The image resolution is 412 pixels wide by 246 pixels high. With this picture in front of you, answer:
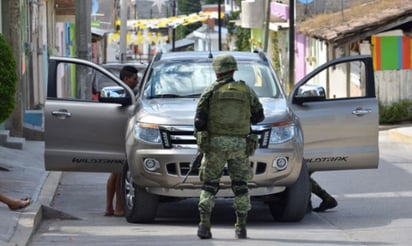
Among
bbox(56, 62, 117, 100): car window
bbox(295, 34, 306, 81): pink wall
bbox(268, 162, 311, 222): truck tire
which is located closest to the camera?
bbox(268, 162, 311, 222): truck tire

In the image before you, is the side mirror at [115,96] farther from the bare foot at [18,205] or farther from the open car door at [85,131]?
the bare foot at [18,205]

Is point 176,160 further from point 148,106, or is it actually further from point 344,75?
point 344,75

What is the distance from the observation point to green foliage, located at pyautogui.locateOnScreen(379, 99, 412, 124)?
2925 cm

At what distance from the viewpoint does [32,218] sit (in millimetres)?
11344

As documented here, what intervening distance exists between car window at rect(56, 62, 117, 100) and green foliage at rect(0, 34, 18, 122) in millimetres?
767

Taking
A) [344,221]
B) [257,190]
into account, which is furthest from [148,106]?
[344,221]

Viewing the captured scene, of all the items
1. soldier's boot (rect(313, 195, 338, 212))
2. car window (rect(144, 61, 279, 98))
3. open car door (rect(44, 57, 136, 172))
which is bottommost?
soldier's boot (rect(313, 195, 338, 212))

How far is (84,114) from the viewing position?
488 inches

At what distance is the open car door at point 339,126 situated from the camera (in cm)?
1234

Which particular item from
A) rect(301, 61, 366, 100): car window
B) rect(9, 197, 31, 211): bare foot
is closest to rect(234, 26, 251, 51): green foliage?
rect(301, 61, 366, 100): car window

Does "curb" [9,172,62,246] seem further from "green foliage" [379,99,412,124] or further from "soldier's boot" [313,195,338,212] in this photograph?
"green foliage" [379,99,412,124]

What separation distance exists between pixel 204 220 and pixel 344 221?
2345 millimetres

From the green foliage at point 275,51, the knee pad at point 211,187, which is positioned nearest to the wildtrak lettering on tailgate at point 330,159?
the knee pad at point 211,187

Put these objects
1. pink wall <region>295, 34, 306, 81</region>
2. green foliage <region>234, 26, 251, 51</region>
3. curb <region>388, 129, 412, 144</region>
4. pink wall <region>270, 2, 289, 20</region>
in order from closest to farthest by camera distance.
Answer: curb <region>388, 129, 412, 144</region>, pink wall <region>295, 34, 306, 81</region>, pink wall <region>270, 2, 289, 20</region>, green foliage <region>234, 26, 251, 51</region>
